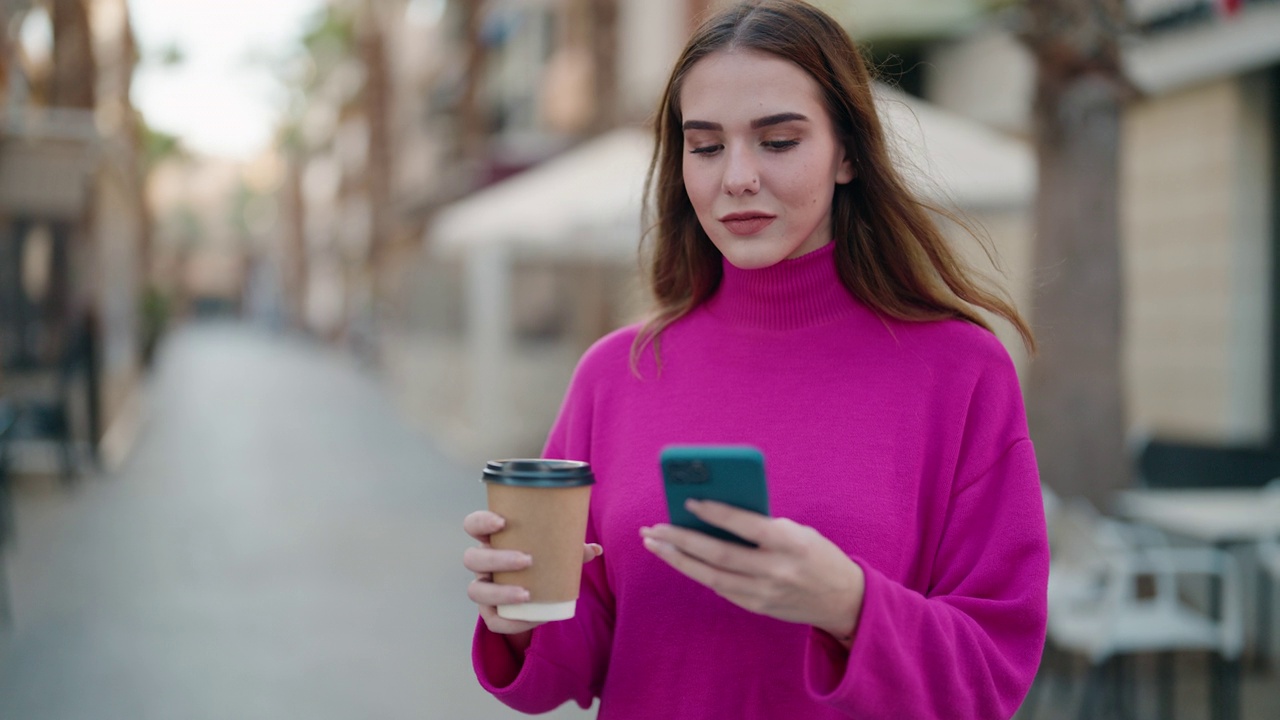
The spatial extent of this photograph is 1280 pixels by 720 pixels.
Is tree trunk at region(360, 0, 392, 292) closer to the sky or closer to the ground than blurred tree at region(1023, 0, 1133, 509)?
closer to the sky

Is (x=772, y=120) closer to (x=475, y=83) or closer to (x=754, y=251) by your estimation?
(x=754, y=251)

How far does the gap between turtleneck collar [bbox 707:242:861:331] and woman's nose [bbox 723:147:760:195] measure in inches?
8.4

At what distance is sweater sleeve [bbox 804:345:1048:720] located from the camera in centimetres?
138

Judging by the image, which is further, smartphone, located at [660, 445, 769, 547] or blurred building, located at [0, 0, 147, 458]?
blurred building, located at [0, 0, 147, 458]

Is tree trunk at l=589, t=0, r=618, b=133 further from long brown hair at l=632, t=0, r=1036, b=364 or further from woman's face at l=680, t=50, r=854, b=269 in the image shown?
woman's face at l=680, t=50, r=854, b=269

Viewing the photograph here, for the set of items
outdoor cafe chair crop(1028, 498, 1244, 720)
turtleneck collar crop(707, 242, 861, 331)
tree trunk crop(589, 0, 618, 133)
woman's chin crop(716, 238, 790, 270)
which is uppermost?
tree trunk crop(589, 0, 618, 133)

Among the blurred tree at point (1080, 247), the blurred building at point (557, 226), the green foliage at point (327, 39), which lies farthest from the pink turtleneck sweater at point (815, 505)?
the green foliage at point (327, 39)

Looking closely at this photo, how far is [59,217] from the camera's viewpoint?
1188 centimetres

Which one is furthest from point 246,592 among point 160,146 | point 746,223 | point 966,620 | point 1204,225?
point 160,146

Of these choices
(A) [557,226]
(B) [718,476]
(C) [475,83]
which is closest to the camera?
(B) [718,476]

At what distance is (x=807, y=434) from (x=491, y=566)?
1.58ft

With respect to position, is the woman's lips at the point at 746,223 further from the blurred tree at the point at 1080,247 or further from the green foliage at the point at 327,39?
the green foliage at the point at 327,39

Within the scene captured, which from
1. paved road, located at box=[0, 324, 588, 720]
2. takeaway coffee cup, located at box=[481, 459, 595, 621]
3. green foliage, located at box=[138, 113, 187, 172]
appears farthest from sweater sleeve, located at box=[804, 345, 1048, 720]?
green foliage, located at box=[138, 113, 187, 172]

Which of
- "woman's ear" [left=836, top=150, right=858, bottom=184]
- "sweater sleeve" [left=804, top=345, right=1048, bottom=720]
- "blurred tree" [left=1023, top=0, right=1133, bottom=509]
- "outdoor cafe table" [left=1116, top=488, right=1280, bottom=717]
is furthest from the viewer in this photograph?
"blurred tree" [left=1023, top=0, right=1133, bottom=509]
